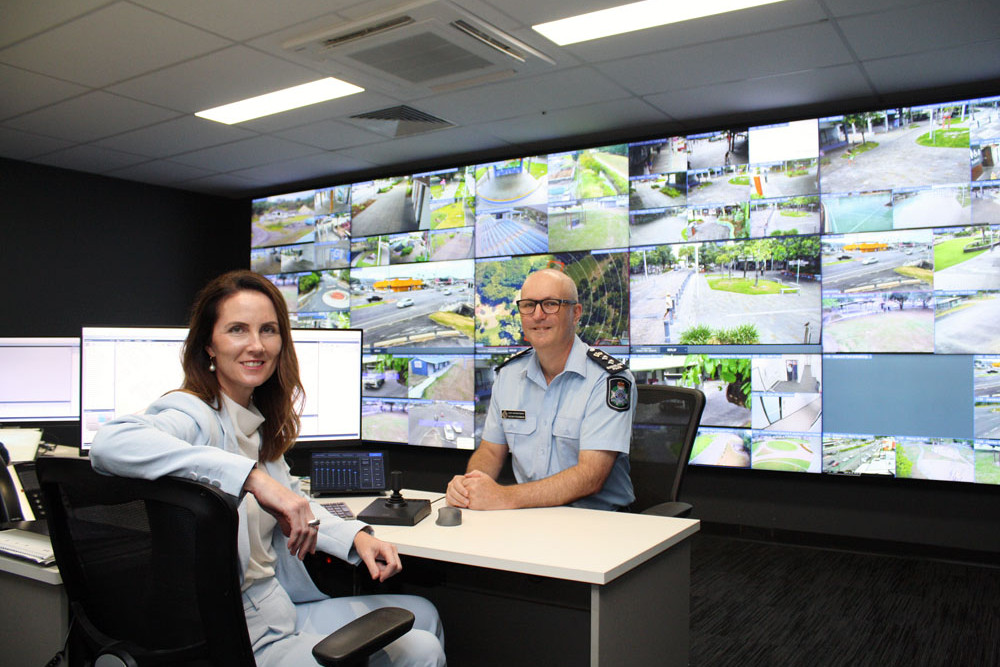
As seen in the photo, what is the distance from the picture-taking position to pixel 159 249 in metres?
6.62

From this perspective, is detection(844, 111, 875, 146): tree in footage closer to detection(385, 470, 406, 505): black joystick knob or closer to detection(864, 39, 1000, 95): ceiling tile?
detection(864, 39, 1000, 95): ceiling tile

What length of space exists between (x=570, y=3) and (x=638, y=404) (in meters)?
1.65

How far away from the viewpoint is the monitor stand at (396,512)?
6.19 feet

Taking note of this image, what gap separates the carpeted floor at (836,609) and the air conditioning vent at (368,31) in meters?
2.79

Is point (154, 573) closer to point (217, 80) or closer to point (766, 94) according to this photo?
point (217, 80)

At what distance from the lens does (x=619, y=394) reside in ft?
7.38

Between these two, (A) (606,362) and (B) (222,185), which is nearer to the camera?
(A) (606,362)

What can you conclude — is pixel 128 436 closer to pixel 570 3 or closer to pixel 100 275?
pixel 570 3

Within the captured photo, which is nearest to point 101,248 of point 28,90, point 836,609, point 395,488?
point 28,90

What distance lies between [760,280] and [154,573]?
381 cm

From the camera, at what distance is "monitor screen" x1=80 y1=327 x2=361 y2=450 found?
2260 millimetres

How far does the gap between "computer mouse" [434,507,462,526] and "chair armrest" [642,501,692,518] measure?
0.65m

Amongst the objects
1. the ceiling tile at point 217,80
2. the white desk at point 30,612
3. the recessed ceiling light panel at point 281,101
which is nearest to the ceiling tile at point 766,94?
the recessed ceiling light panel at point 281,101

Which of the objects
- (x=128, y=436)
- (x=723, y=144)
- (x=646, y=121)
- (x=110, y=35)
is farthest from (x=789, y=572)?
(x=110, y=35)
